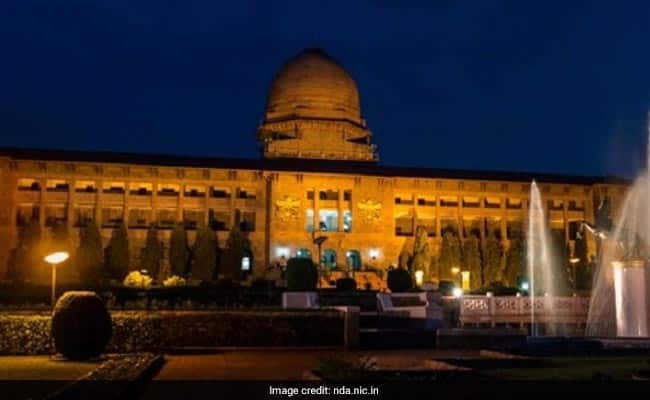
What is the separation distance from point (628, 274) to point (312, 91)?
5166 cm

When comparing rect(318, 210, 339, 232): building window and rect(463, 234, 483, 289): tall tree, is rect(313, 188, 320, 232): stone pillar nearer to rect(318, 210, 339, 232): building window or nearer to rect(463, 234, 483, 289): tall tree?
rect(318, 210, 339, 232): building window

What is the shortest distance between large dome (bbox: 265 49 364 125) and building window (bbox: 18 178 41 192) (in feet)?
66.7

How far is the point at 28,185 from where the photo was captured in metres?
58.8

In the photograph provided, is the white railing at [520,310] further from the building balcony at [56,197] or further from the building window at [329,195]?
the building balcony at [56,197]

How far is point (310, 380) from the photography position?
1095cm

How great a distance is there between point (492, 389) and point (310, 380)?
250 cm

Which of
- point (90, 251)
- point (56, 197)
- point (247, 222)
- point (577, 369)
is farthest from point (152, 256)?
point (577, 369)

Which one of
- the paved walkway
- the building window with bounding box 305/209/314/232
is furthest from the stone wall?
the building window with bounding box 305/209/314/232

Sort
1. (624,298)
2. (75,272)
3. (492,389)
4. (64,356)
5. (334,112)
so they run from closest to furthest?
(492,389), (64,356), (624,298), (75,272), (334,112)

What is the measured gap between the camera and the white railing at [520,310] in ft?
90.7

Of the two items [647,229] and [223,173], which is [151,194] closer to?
[223,173]

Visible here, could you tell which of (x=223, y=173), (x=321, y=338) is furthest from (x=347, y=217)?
(x=321, y=338)

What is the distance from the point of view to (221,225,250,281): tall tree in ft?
181

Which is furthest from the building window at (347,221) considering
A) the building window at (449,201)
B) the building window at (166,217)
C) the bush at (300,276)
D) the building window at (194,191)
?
the bush at (300,276)
